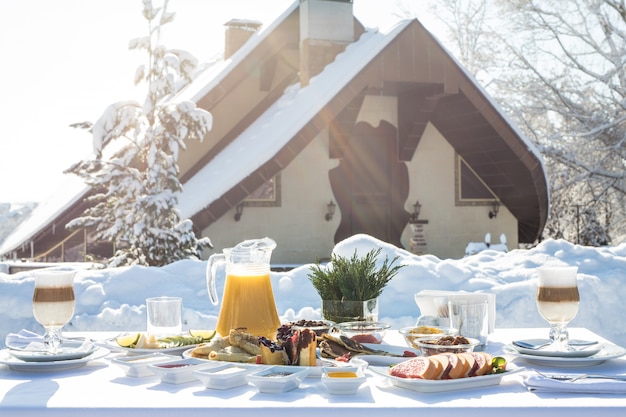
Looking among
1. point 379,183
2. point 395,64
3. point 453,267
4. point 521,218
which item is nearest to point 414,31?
point 395,64

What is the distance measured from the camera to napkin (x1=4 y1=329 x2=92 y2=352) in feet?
7.95

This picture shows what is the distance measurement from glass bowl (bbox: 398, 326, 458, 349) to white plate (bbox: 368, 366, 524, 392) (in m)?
0.40

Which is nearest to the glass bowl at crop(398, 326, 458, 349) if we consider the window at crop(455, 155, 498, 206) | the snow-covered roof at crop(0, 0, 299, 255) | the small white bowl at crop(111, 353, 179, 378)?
the small white bowl at crop(111, 353, 179, 378)

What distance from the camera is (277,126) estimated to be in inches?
440

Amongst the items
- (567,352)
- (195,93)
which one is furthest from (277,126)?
(567,352)

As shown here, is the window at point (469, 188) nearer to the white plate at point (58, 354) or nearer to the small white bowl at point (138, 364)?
the white plate at point (58, 354)

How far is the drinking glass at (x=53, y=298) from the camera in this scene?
7.55ft

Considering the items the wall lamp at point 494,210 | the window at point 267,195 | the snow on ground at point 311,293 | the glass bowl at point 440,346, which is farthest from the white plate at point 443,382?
the wall lamp at point 494,210

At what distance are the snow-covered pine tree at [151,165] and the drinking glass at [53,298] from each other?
653 centimetres

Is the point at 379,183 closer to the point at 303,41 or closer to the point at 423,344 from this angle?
the point at 303,41

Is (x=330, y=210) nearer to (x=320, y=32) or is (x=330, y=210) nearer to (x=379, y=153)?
(x=379, y=153)

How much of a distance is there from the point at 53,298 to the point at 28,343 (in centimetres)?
30

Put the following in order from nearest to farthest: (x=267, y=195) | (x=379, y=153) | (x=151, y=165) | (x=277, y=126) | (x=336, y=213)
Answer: (x=151, y=165)
(x=277, y=126)
(x=267, y=195)
(x=336, y=213)
(x=379, y=153)

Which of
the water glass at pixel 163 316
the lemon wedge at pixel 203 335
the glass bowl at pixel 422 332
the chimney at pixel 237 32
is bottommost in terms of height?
the lemon wedge at pixel 203 335
